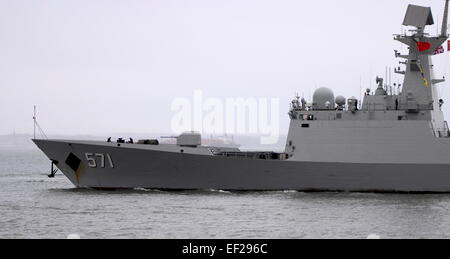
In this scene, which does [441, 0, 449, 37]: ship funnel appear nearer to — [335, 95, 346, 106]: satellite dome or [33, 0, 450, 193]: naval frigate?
[33, 0, 450, 193]: naval frigate

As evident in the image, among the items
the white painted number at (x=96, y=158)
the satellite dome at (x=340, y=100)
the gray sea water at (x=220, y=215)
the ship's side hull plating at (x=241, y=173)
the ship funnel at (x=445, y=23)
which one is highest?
the ship funnel at (x=445, y=23)

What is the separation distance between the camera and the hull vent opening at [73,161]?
84.4ft

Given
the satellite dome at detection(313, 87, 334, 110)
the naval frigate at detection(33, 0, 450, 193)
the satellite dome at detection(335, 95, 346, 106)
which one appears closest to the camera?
the naval frigate at detection(33, 0, 450, 193)

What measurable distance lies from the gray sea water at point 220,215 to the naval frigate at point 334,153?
0.57 meters

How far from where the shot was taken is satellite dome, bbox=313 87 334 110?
25811 millimetres

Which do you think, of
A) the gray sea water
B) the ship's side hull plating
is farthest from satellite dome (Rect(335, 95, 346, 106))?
the gray sea water

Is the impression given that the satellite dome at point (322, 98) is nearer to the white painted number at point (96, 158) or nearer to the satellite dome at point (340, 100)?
the satellite dome at point (340, 100)

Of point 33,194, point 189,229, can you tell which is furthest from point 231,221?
point 33,194

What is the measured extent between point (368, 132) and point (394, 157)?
1.29 metres

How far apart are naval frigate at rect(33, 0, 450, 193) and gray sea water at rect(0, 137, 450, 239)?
571 mm

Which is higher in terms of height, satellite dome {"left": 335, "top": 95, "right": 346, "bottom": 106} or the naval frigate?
satellite dome {"left": 335, "top": 95, "right": 346, "bottom": 106}

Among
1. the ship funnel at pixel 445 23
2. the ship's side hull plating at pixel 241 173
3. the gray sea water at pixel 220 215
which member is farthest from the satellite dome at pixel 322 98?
the ship funnel at pixel 445 23

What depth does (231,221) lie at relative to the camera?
62.2 ft
